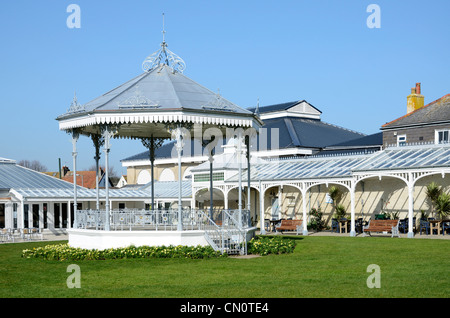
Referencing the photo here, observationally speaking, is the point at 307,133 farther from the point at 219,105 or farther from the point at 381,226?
the point at 219,105

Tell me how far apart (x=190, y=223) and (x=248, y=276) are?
247 inches

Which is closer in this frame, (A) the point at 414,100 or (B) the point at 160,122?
(B) the point at 160,122

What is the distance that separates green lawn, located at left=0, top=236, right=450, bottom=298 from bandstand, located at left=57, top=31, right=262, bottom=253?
1624 mm

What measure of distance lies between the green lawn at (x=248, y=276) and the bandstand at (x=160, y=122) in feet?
5.33

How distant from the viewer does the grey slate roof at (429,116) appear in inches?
1582

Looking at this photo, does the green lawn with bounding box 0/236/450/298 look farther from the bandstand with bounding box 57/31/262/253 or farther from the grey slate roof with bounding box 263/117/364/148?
the grey slate roof with bounding box 263/117/364/148

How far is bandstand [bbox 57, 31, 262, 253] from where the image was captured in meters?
19.8

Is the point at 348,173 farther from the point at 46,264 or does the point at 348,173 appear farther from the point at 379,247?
the point at 46,264

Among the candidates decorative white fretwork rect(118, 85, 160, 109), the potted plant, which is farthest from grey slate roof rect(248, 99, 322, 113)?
decorative white fretwork rect(118, 85, 160, 109)

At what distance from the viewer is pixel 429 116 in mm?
41156

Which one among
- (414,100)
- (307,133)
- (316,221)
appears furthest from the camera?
(307,133)

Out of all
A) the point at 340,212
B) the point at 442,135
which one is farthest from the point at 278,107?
the point at 340,212
